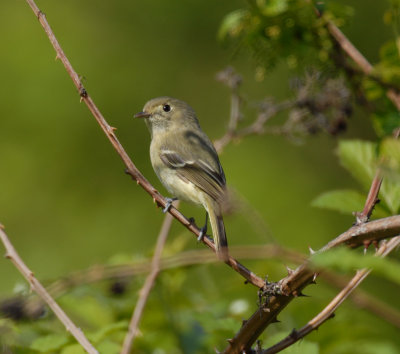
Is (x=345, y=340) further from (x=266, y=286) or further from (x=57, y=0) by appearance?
(x=57, y=0)

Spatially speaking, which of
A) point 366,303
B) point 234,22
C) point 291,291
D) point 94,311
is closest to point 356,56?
point 234,22

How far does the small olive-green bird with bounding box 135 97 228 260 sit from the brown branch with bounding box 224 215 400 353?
1.21m

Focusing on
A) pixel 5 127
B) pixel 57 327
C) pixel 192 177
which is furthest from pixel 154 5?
pixel 57 327

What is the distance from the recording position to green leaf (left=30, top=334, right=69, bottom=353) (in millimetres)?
1644

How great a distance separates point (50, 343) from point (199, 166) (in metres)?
1.87

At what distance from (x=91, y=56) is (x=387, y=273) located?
15.7ft

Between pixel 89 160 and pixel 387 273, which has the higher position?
pixel 89 160

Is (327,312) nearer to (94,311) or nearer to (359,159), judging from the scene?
(359,159)

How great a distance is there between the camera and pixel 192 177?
3322 millimetres

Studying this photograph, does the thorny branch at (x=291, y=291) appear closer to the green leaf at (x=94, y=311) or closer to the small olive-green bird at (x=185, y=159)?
the green leaf at (x=94, y=311)

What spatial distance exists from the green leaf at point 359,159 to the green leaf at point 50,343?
1.01m

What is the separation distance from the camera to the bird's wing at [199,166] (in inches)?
125

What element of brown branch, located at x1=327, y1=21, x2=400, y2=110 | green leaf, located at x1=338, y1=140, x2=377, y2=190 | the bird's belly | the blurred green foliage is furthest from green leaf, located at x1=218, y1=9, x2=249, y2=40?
the blurred green foliage

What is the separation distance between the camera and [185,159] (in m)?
3.54
